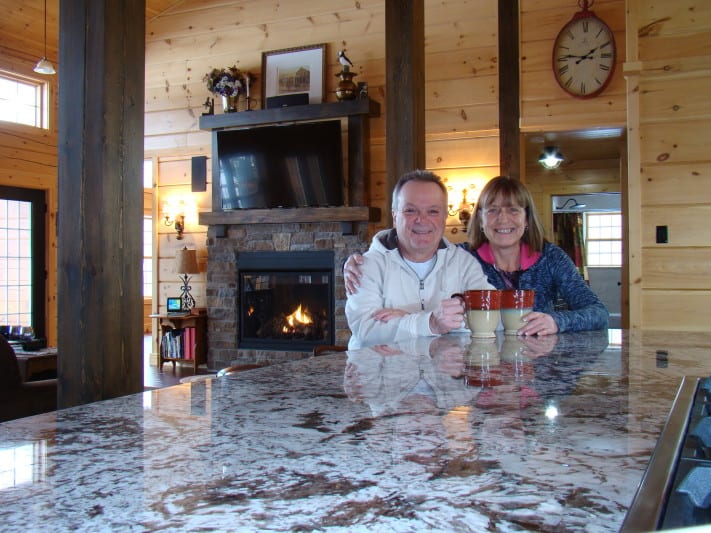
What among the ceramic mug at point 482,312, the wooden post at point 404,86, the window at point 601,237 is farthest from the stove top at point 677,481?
the window at point 601,237

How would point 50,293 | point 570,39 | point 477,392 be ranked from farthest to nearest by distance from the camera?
point 50,293 < point 570,39 < point 477,392

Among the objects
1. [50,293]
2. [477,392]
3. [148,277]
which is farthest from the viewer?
[148,277]

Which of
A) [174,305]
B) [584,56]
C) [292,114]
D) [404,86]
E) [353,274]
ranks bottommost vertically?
[174,305]

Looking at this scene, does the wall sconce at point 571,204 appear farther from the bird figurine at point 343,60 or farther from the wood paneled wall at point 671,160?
the wood paneled wall at point 671,160

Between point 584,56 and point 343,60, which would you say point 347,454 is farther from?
point 343,60

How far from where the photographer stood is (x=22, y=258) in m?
7.06

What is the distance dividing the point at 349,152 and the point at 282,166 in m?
0.67

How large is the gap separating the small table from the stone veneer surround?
217cm

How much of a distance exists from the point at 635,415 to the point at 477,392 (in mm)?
182

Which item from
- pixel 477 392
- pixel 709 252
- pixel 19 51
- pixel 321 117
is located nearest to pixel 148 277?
pixel 19 51

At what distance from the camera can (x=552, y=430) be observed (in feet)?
1.98

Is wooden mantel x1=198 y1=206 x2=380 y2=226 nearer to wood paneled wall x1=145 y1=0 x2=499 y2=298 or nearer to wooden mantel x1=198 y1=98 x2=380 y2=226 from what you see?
wooden mantel x1=198 y1=98 x2=380 y2=226

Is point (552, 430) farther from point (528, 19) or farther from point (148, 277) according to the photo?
point (148, 277)

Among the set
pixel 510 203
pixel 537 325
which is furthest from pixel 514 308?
pixel 510 203
